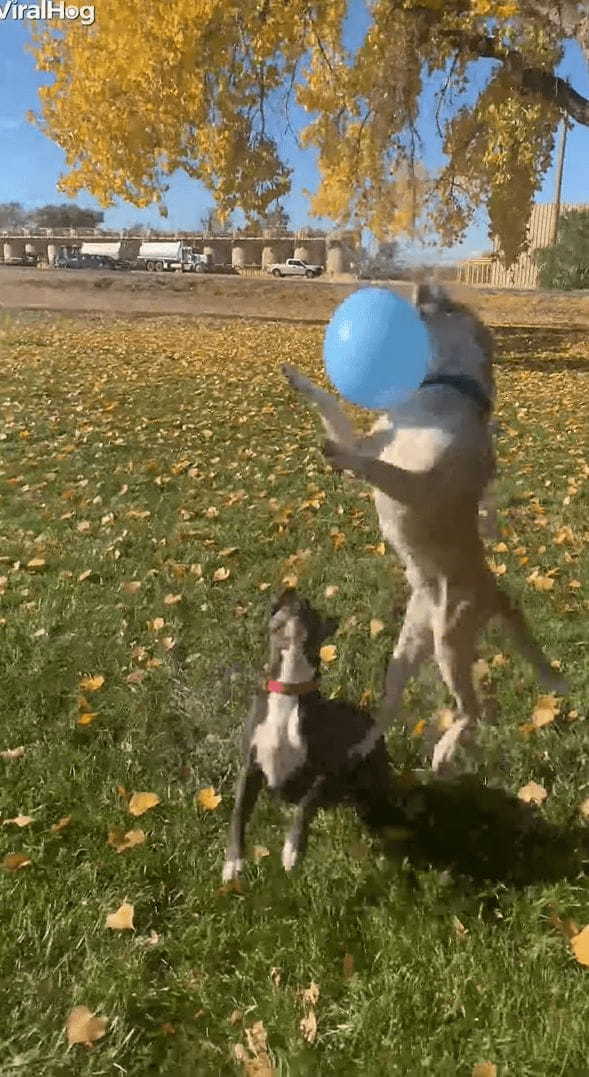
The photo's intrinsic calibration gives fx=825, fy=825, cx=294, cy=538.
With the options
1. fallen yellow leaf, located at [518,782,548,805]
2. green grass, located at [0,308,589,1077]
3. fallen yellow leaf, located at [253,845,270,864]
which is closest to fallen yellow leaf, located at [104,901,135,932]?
green grass, located at [0,308,589,1077]

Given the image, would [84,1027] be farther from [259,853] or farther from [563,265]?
[563,265]

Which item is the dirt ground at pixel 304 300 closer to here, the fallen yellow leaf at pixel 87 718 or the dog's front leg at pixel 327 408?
the dog's front leg at pixel 327 408

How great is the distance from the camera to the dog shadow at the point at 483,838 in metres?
2.71

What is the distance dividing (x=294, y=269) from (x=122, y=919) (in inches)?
76.9

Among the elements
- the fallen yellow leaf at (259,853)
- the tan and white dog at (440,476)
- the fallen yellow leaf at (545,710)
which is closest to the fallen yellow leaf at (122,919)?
the fallen yellow leaf at (259,853)

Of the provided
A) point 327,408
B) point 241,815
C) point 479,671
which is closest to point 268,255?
point 327,408

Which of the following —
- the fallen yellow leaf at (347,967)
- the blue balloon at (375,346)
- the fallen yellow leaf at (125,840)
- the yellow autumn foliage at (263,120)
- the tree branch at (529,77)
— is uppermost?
the tree branch at (529,77)

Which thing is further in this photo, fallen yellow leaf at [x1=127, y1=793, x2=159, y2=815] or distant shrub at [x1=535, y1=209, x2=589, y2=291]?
distant shrub at [x1=535, y1=209, x2=589, y2=291]

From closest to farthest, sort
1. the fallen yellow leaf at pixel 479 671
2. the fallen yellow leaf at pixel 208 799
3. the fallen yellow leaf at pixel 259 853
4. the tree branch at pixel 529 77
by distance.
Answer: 1. the fallen yellow leaf at pixel 479 671
2. the fallen yellow leaf at pixel 259 853
3. the fallen yellow leaf at pixel 208 799
4. the tree branch at pixel 529 77

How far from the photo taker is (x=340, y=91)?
2.36 meters

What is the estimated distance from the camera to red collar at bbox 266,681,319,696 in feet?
7.25

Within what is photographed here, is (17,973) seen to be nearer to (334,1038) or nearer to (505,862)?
Result: (334,1038)

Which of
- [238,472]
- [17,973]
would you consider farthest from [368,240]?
[238,472]

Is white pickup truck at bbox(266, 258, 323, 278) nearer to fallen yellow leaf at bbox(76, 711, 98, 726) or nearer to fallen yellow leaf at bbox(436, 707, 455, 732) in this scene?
fallen yellow leaf at bbox(436, 707, 455, 732)
